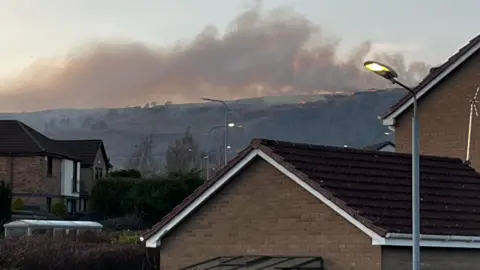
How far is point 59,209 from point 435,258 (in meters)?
52.2

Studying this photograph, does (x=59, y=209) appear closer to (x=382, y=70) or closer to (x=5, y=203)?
(x=5, y=203)

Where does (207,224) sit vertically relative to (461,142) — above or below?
below

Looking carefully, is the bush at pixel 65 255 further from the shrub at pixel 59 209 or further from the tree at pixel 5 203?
the shrub at pixel 59 209

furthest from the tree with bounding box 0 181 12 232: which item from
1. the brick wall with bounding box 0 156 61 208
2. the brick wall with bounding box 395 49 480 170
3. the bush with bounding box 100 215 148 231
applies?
the brick wall with bounding box 395 49 480 170

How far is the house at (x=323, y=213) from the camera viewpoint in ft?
70.3

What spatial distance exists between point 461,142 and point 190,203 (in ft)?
33.4

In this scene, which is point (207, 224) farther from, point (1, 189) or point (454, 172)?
point (1, 189)

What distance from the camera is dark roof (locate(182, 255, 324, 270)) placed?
856 inches

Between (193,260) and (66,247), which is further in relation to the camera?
(66,247)

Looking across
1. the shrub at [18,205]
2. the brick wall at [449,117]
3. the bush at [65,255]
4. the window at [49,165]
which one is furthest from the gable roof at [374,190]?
the window at [49,165]

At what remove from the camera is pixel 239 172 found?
23516 millimetres

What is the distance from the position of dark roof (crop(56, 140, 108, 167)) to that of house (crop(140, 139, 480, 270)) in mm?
63406

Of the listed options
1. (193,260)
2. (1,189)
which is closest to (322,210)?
(193,260)

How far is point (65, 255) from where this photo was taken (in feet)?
105
